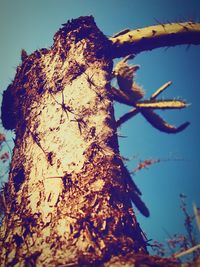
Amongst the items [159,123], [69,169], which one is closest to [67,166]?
[69,169]

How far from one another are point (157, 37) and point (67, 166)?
2432 millimetres

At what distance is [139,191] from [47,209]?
310cm

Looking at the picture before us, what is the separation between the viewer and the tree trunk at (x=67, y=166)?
6.59ft

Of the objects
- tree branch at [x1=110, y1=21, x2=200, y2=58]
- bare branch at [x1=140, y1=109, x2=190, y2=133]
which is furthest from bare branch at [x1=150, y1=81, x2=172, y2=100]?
tree branch at [x1=110, y1=21, x2=200, y2=58]

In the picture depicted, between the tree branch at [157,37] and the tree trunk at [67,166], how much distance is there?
297 millimetres

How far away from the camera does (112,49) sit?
3822 mm

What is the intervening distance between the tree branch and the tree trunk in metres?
0.30

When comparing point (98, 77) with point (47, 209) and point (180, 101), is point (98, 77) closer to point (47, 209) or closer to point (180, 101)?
point (47, 209)

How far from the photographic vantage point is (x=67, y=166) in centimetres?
246

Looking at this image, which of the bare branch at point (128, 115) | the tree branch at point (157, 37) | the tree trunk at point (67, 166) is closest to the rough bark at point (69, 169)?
the tree trunk at point (67, 166)

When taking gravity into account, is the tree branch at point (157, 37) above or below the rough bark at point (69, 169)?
above

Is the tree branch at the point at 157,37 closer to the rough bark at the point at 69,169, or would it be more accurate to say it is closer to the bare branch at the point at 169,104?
the rough bark at the point at 69,169

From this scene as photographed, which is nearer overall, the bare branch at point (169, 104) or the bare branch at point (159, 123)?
the bare branch at point (169, 104)

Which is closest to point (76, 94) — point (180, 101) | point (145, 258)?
point (145, 258)
